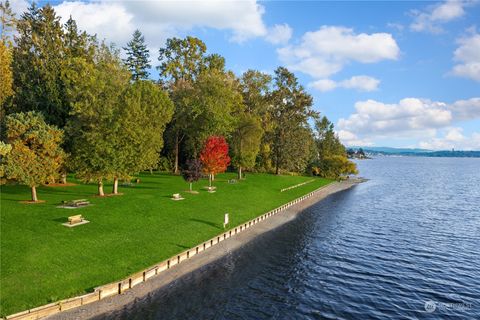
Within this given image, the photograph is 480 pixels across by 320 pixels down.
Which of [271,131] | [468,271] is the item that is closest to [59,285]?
[468,271]

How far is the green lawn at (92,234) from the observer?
75.4ft

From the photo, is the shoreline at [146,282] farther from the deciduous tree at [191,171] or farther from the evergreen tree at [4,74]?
the evergreen tree at [4,74]

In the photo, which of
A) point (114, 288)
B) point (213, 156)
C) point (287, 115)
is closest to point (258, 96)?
point (287, 115)

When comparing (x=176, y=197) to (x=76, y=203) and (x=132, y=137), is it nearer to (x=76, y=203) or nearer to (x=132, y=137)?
(x=132, y=137)

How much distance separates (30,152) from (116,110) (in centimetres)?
1169

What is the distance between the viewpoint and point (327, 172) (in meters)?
117

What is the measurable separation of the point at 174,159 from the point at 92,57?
32.6 meters

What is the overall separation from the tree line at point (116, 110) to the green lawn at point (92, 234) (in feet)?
15.7

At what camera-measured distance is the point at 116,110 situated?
44.7 m

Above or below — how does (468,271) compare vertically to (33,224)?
below

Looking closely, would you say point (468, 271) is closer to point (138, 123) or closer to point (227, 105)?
point (138, 123)

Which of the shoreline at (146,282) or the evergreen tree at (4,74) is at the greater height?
the evergreen tree at (4,74)

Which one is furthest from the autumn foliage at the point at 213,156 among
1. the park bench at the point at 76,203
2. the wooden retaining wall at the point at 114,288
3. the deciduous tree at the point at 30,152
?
the deciduous tree at the point at 30,152

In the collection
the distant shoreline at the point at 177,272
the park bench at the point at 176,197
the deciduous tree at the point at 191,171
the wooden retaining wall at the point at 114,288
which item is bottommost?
the distant shoreline at the point at 177,272
